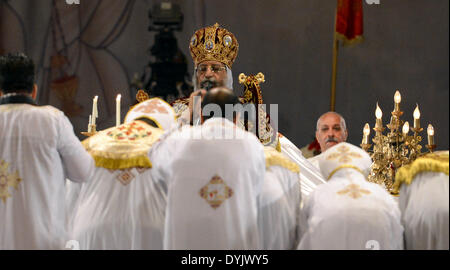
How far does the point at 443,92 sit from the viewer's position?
846cm

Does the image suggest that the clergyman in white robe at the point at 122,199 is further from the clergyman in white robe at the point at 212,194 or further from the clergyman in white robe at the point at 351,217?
the clergyman in white robe at the point at 351,217

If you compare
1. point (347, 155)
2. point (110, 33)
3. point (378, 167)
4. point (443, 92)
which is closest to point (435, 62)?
point (443, 92)

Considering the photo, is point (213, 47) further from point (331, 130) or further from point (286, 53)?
point (286, 53)

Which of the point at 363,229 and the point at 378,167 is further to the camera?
the point at 378,167

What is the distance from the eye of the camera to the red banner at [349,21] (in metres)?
8.23

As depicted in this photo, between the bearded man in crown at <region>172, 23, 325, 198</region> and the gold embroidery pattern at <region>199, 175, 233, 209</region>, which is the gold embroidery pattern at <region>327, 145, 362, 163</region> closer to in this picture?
the gold embroidery pattern at <region>199, 175, 233, 209</region>

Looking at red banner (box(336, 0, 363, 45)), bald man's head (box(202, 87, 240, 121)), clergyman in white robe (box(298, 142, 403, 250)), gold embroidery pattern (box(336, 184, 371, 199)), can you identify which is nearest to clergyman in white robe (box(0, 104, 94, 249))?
bald man's head (box(202, 87, 240, 121))

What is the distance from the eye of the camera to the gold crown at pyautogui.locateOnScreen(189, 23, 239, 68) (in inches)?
237

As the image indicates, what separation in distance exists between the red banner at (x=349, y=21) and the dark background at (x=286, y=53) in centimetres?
12

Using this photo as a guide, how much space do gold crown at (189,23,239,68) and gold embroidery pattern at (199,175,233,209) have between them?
7.37 ft

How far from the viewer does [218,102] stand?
409cm

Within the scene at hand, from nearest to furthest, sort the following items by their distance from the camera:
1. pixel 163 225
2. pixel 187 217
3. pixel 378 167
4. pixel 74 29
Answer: pixel 187 217 → pixel 163 225 → pixel 378 167 → pixel 74 29

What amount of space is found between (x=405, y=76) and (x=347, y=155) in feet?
14.1
